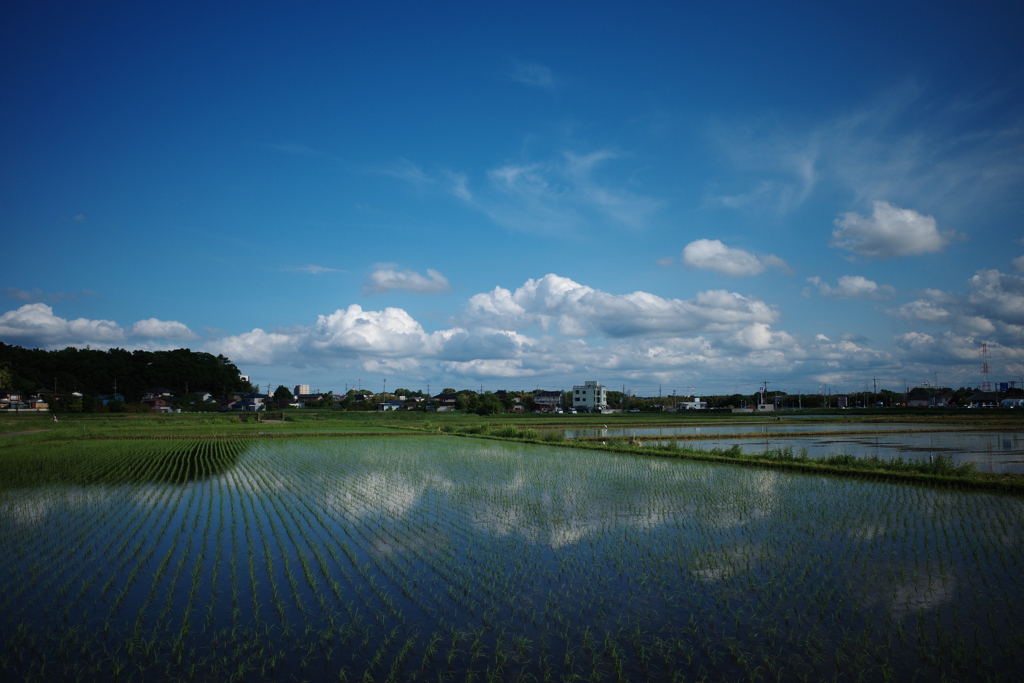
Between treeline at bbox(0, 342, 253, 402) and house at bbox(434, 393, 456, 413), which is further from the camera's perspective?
house at bbox(434, 393, 456, 413)

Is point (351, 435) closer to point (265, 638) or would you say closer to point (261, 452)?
point (261, 452)

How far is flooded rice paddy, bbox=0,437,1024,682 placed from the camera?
564cm

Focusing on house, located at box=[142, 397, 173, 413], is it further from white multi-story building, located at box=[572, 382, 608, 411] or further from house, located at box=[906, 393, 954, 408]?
house, located at box=[906, 393, 954, 408]

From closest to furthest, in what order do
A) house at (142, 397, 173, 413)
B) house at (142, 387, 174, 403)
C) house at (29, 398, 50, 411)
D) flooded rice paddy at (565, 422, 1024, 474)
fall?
flooded rice paddy at (565, 422, 1024, 474) < house at (29, 398, 50, 411) < house at (142, 397, 173, 413) < house at (142, 387, 174, 403)

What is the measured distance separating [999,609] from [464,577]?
270 inches

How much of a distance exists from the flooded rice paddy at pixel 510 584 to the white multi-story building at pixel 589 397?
9908cm

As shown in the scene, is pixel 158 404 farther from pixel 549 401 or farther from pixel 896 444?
pixel 896 444

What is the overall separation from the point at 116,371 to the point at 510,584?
12814 centimetres

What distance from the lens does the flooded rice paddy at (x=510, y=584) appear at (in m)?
5.64

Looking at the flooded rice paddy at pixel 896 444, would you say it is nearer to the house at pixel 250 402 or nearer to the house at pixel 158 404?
the house at pixel 158 404

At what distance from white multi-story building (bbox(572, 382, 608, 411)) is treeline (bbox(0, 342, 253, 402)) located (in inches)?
3247

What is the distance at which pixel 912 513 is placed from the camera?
12516 millimetres

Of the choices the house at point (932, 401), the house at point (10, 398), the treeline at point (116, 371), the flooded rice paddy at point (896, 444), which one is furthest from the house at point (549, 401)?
the house at point (10, 398)

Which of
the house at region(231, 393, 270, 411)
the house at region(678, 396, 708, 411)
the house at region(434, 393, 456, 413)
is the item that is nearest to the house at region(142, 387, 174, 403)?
the house at region(231, 393, 270, 411)
